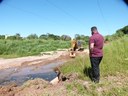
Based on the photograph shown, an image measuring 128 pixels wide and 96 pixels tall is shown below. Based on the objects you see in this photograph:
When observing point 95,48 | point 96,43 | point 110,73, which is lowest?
point 110,73

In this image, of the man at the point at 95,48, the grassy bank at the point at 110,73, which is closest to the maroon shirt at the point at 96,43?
the man at the point at 95,48

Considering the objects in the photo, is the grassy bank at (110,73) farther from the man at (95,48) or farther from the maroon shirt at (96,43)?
the maroon shirt at (96,43)

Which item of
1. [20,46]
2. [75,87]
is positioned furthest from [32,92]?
[20,46]

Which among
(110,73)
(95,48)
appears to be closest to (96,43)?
(95,48)

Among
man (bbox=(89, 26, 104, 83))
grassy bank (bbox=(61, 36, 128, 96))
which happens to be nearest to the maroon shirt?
man (bbox=(89, 26, 104, 83))

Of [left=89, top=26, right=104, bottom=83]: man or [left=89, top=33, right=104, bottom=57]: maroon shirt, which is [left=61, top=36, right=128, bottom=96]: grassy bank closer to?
[left=89, top=26, right=104, bottom=83]: man

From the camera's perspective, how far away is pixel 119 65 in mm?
11648

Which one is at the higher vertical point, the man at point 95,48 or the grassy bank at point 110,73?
the man at point 95,48

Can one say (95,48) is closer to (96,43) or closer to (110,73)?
(96,43)

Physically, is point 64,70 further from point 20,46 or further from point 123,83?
point 20,46

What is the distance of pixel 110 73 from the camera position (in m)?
11.0

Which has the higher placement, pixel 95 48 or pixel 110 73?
pixel 95 48

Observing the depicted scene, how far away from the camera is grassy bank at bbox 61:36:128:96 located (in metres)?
8.53

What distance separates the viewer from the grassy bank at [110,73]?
28.0 ft
